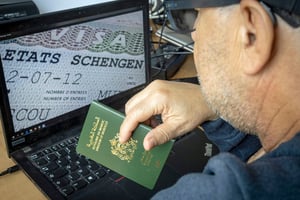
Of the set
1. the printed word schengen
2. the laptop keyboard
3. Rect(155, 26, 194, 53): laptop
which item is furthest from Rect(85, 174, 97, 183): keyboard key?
Rect(155, 26, 194, 53): laptop

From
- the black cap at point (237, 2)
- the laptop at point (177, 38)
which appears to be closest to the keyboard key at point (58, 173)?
the black cap at point (237, 2)

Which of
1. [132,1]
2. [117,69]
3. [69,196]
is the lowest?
[69,196]

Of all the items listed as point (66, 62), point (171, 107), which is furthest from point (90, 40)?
point (171, 107)

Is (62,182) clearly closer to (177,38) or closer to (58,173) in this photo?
(58,173)

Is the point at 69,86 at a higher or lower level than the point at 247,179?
lower

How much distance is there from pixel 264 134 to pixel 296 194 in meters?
0.18

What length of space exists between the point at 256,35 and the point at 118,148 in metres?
0.34

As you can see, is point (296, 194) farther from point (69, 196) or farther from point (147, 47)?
point (147, 47)

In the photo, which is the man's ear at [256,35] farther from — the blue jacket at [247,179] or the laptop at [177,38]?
the laptop at [177,38]

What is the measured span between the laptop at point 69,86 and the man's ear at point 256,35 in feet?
1.20

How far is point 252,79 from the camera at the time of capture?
1.86 feet

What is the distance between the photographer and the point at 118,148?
0.74m

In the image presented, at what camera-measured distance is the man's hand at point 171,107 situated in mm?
796

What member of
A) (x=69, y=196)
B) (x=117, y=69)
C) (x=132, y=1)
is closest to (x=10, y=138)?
(x=69, y=196)
